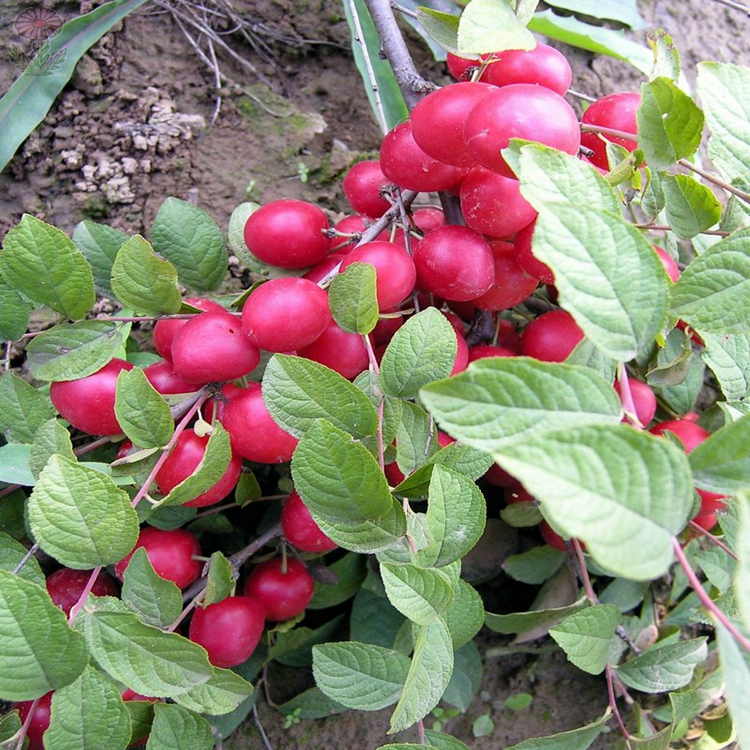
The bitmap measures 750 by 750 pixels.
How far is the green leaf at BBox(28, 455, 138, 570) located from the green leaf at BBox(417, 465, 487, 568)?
26 centimetres

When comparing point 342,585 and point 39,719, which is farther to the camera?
point 342,585

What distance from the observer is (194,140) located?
116cm

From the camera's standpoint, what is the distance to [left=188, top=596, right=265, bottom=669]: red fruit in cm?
79

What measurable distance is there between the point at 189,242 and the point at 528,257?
434mm

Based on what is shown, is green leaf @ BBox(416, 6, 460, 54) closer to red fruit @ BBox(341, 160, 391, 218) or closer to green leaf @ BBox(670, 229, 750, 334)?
red fruit @ BBox(341, 160, 391, 218)

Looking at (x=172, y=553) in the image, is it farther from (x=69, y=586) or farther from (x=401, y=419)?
(x=401, y=419)

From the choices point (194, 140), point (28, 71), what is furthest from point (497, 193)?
point (28, 71)

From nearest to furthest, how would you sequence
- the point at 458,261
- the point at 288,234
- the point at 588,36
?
the point at 458,261 → the point at 288,234 → the point at 588,36

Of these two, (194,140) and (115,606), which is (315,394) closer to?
(115,606)

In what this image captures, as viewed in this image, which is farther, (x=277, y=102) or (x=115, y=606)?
(x=277, y=102)

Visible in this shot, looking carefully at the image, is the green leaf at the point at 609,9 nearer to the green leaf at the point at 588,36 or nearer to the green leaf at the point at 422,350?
the green leaf at the point at 588,36

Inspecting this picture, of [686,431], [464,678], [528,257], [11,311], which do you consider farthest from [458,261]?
[464,678]

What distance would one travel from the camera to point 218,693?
702mm

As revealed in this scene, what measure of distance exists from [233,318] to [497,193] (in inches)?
12.3
